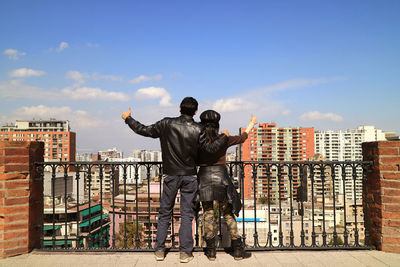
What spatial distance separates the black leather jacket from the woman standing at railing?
125 mm

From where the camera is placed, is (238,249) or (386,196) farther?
(386,196)

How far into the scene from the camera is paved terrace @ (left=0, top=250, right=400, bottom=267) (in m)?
4.15

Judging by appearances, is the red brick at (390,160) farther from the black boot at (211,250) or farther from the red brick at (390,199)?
the black boot at (211,250)

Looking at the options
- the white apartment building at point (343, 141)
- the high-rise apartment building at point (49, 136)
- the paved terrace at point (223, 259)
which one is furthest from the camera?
the white apartment building at point (343, 141)

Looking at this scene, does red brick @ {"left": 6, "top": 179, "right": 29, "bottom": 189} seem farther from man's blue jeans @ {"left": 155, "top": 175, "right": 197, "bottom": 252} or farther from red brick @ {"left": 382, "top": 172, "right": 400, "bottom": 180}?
red brick @ {"left": 382, "top": 172, "right": 400, "bottom": 180}

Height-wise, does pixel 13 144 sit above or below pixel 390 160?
above

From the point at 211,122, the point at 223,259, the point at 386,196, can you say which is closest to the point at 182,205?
the point at 223,259

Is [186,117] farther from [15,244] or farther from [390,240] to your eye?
[390,240]

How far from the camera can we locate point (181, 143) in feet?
13.7

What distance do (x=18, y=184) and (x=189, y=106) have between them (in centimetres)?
294

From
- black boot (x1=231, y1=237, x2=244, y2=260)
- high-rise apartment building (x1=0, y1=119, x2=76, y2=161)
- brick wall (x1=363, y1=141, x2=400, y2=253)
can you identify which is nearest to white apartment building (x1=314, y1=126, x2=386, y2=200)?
high-rise apartment building (x1=0, y1=119, x2=76, y2=161)

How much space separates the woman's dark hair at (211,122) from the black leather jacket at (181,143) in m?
0.09

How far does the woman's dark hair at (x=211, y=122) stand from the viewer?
167 inches

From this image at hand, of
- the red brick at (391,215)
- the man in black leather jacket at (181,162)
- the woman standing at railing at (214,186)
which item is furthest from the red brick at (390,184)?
the man in black leather jacket at (181,162)
